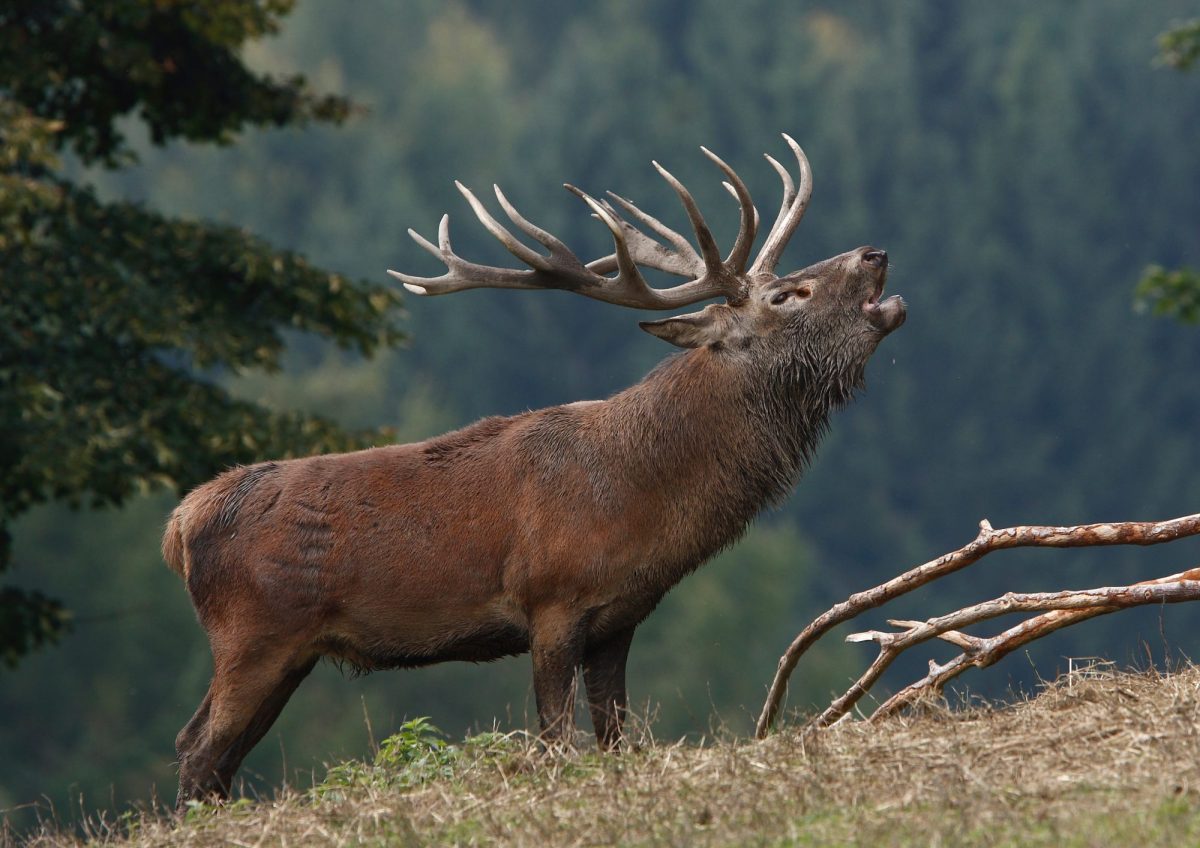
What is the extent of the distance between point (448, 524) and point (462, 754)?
3.17 feet

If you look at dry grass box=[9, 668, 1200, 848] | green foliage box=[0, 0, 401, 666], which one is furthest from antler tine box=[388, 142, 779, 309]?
green foliage box=[0, 0, 401, 666]

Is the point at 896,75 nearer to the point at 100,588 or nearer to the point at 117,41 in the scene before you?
the point at 100,588

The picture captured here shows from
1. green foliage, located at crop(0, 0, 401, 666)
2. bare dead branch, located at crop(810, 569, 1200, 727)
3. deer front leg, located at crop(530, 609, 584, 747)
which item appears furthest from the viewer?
green foliage, located at crop(0, 0, 401, 666)

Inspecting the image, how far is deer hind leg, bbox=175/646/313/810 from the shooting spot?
729 centimetres

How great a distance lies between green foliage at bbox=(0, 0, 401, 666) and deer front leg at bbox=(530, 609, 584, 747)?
208 inches

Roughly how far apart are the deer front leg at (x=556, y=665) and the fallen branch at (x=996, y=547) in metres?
0.72

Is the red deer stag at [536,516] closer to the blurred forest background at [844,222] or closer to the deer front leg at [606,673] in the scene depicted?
the deer front leg at [606,673]

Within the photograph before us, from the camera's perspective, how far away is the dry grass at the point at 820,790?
17.2ft

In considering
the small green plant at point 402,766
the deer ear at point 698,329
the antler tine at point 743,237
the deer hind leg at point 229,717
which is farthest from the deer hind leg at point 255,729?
the antler tine at point 743,237

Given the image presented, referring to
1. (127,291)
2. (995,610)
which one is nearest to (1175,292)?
(127,291)

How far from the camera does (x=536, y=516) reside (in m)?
7.25

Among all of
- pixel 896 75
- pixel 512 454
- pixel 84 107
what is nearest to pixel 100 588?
pixel 84 107

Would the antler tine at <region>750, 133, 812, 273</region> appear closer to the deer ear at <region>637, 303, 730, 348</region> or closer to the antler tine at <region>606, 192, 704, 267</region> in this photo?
the antler tine at <region>606, 192, 704, 267</region>

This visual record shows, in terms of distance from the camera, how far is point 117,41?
43.0 ft
